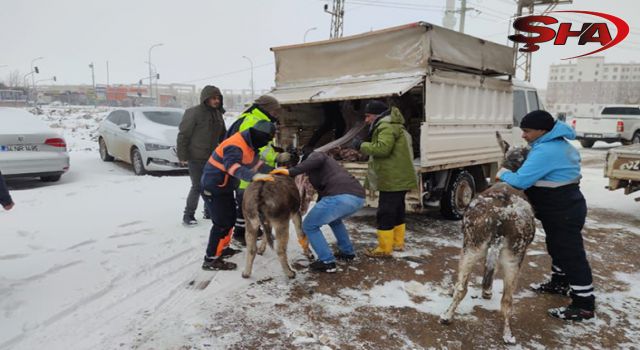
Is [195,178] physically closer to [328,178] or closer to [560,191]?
[328,178]

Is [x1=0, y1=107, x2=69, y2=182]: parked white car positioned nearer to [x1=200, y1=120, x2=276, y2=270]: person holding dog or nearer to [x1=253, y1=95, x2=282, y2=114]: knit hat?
[x1=200, y1=120, x2=276, y2=270]: person holding dog

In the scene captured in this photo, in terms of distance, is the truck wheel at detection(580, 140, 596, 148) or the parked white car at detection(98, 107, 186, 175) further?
the truck wheel at detection(580, 140, 596, 148)

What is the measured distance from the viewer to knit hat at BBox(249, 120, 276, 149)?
3.94 meters

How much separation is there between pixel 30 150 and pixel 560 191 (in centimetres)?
869

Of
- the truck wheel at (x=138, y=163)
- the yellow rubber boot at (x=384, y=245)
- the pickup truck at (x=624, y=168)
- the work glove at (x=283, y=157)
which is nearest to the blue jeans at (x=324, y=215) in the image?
the work glove at (x=283, y=157)

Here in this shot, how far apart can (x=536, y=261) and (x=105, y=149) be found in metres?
10.4

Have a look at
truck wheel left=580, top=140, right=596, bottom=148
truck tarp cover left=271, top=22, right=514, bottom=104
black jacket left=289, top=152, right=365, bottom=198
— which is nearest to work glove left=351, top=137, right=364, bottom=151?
truck tarp cover left=271, top=22, right=514, bottom=104

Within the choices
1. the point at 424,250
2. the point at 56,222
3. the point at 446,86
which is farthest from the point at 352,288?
the point at 56,222

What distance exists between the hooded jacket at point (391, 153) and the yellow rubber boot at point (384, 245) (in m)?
0.51

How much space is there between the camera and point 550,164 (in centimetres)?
330

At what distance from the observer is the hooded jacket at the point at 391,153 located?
177 inches

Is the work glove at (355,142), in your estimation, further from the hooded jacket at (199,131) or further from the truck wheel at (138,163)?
the truck wheel at (138,163)

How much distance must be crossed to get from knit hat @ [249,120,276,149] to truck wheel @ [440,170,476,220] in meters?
3.37

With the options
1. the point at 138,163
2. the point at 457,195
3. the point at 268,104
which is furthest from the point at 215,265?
the point at 138,163
